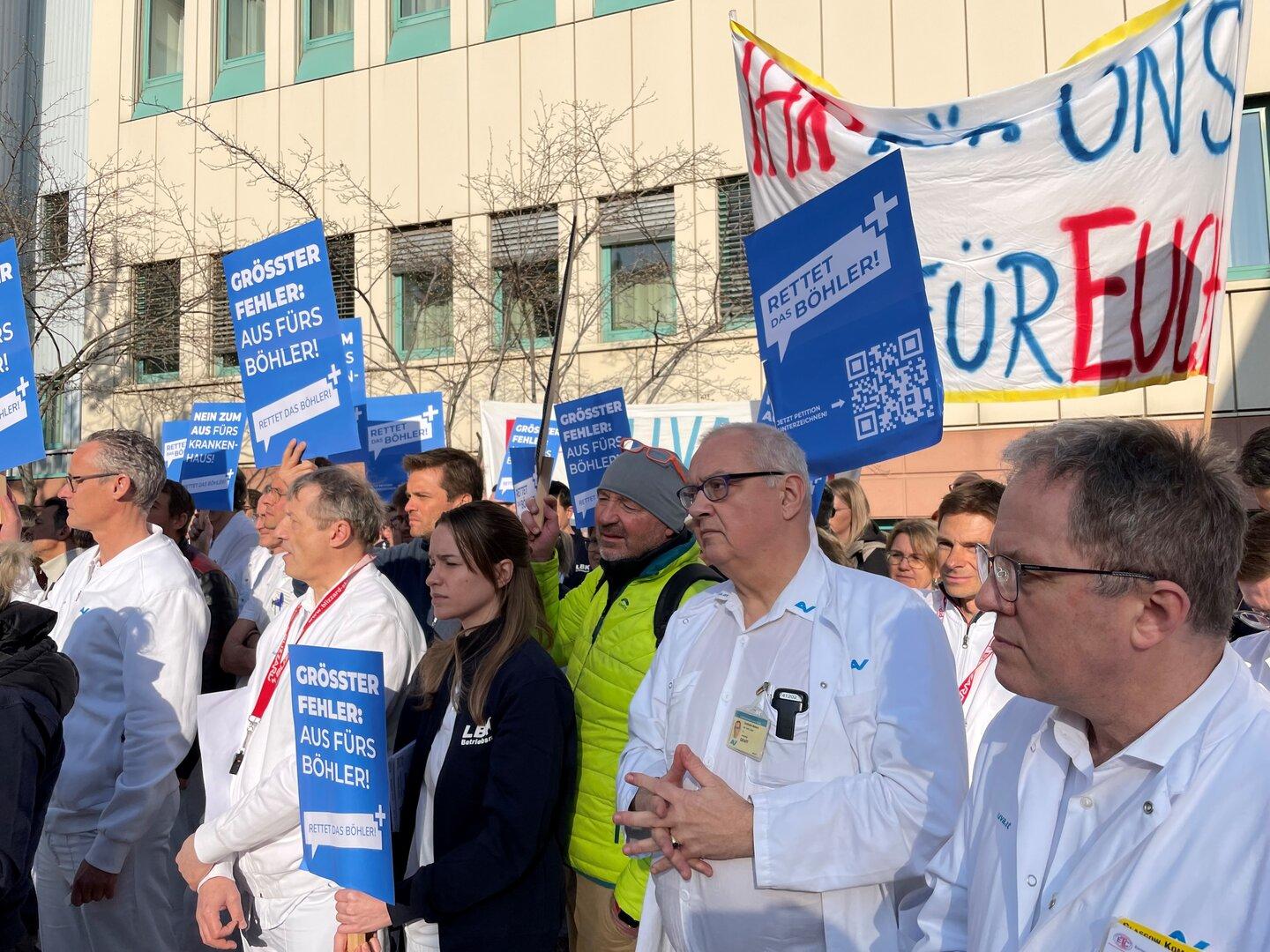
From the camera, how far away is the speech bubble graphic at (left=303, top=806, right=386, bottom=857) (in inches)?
114

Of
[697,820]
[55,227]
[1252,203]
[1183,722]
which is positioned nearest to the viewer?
[1183,722]

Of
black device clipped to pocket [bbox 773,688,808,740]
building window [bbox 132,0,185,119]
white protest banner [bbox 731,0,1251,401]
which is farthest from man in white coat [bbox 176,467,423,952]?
building window [bbox 132,0,185,119]

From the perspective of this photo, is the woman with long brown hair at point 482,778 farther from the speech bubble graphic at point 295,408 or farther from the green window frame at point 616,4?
the green window frame at point 616,4

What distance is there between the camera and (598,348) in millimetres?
14438

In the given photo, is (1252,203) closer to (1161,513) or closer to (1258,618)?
(1258,618)

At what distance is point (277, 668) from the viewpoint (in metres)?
3.75

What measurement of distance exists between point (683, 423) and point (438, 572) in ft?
23.2

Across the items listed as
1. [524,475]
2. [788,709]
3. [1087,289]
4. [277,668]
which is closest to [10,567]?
[277,668]

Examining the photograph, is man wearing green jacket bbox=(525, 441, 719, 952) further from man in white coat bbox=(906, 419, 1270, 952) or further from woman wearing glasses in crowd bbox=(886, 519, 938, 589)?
woman wearing glasses in crowd bbox=(886, 519, 938, 589)

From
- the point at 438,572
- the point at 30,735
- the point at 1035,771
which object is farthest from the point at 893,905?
the point at 30,735

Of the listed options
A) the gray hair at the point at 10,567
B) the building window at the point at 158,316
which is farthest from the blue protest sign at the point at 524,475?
the building window at the point at 158,316

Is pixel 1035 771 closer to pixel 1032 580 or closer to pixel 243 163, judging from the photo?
pixel 1032 580

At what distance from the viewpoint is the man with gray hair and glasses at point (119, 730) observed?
13.8 ft

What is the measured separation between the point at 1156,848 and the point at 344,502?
9.49 feet
